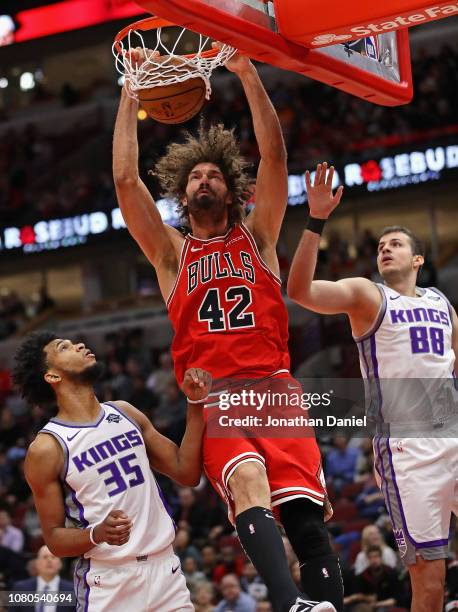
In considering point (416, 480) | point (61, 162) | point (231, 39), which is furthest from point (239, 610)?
Answer: point (61, 162)

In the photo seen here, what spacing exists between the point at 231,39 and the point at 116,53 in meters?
1.43

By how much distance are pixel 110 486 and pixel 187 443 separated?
0.43 metres

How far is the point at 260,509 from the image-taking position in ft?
14.7

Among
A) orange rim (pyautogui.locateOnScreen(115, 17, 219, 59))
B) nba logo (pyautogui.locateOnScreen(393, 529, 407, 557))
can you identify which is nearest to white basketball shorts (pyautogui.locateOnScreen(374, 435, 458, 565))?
nba logo (pyautogui.locateOnScreen(393, 529, 407, 557))

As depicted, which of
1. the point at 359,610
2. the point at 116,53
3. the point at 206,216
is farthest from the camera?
the point at 359,610

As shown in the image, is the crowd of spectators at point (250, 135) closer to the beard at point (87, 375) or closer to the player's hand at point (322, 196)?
the player's hand at point (322, 196)

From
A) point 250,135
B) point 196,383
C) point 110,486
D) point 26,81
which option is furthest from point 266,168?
point 26,81

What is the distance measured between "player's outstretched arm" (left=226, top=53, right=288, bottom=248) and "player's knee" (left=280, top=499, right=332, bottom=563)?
52.0 inches

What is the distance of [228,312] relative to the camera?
16.3 feet

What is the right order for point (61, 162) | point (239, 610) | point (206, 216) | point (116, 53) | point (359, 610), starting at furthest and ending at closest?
point (61, 162) < point (239, 610) < point (359, 610) < point (116, 53) < point (206, 216)

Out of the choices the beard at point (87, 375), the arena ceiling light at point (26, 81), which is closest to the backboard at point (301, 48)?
the beard at point (87, 375)

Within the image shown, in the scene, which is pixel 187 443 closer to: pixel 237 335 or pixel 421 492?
pixel 237 335

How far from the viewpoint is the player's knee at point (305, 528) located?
4.68 metres

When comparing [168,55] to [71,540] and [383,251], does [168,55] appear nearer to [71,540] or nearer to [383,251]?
[383,251]
